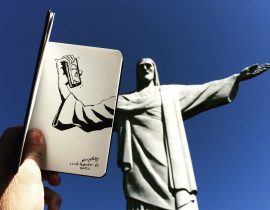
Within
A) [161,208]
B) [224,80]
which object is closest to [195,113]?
[224,80]

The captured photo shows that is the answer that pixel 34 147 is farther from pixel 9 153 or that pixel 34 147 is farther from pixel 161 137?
pixel 161 137

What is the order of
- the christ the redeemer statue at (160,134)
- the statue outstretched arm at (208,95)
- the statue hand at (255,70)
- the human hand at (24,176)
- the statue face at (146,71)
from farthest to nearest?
the statue face at (146,71)
the statue outstretched arm at (208,95)
the statue hand at (255,70)
the christ the redeemer statue at (160,134)
the human hand at (24,176)

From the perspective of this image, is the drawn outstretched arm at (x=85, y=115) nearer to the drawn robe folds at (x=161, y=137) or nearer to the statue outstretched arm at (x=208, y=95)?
the drawn robe folds at (x=161, y=137)

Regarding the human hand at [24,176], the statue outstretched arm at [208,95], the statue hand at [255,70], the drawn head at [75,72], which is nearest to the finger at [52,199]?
the human hand at [24,176]

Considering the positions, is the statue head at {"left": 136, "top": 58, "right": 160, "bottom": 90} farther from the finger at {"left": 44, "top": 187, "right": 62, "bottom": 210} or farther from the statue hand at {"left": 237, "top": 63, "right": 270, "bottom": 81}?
the finger at {"left": 44, "top": 187, "right": 62, "bottom": 210}

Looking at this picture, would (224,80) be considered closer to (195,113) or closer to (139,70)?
(195,113)

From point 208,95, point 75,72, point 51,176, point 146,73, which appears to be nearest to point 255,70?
point 208,95
